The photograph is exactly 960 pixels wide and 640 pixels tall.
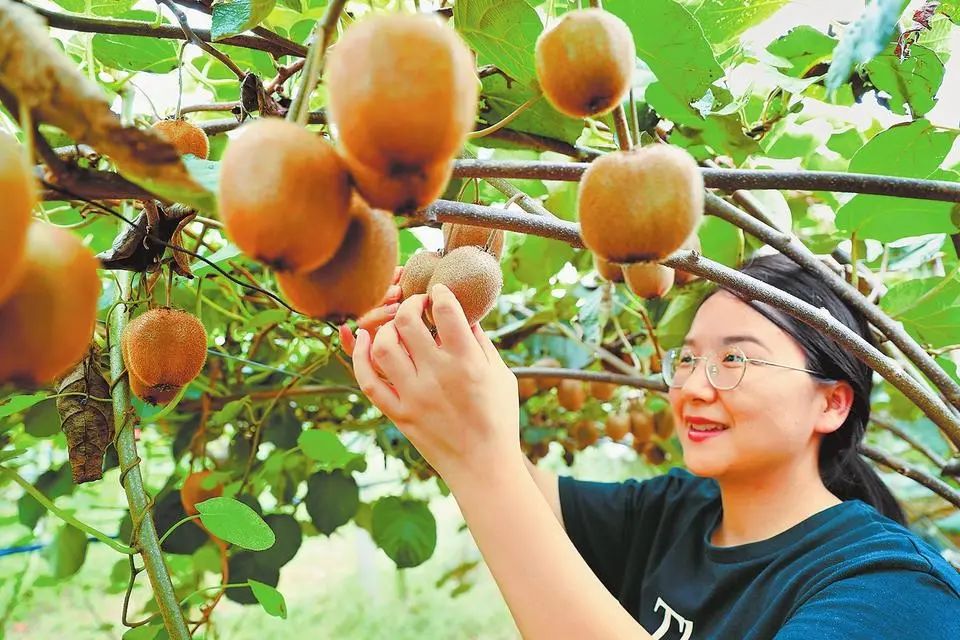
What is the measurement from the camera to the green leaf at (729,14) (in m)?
0.83

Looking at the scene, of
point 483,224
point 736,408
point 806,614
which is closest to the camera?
point 483,224

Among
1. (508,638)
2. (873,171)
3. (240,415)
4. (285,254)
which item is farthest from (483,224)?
(508,638)

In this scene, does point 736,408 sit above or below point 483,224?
below

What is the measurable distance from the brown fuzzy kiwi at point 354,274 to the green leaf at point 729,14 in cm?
63

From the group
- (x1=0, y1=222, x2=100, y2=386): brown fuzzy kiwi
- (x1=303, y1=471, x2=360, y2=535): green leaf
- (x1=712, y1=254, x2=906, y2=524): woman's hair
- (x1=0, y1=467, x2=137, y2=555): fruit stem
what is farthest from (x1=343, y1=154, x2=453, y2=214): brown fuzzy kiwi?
(x1=303, y1=471, x2=360, y2=535): green leaf

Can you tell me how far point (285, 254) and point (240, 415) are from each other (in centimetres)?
137

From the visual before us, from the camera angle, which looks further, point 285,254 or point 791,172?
point 791,172

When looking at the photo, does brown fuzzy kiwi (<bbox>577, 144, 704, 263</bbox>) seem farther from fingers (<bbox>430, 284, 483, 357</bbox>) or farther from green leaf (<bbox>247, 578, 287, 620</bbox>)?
green leaf (<bbox>247, 578, 287, 620</bbox>)

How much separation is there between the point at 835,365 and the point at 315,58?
1.04m

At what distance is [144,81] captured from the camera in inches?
36.2

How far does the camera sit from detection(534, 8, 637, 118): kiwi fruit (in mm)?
385

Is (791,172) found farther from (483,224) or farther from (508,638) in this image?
(508,638)

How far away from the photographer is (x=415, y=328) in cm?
69

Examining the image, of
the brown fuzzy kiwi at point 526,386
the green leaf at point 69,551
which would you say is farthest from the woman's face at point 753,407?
the green leaf at point 69,551
